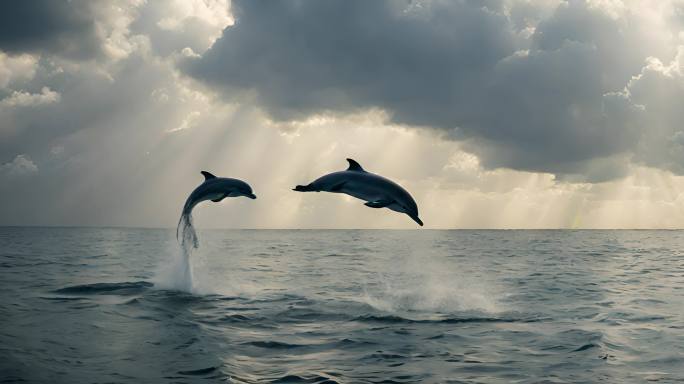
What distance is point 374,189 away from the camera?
1181cm

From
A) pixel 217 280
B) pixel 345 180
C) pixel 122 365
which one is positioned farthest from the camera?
pixel 217 280

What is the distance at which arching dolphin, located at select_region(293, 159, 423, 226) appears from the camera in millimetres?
11664

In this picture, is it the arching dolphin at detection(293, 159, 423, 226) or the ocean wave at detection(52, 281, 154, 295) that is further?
the ocean wave at detection(52, 281, 154, 295)

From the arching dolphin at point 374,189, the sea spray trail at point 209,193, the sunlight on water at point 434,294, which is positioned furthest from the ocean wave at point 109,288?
the arching dolphin at point 374,189

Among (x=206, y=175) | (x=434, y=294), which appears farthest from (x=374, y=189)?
(x=434, y=294)

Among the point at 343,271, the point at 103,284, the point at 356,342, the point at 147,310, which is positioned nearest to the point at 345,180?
the point at 356,342

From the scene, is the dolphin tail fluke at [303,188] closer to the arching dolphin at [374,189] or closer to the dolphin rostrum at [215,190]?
the arching dolphin at [374,189]

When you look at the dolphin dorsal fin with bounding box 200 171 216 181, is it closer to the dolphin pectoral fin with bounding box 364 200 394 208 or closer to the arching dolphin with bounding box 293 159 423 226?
the arching dolphin with bounding box 293 159 423 226

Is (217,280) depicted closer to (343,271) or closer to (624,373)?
(343,271)

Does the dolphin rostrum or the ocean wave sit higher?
the dolphin rostrum

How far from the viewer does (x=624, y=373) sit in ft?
37.0

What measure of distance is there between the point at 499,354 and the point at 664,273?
85.9 feet

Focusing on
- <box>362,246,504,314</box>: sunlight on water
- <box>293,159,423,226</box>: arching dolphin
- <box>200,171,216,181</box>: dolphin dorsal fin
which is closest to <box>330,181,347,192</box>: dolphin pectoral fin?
<box>293,159,423,226</box>: arching dolphin

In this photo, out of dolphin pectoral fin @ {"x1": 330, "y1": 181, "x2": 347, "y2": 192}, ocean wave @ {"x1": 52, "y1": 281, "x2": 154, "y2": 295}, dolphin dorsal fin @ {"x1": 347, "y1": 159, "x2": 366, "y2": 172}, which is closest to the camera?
dolphin pectoral fin @ {"x1": 330, "y1": 181, "x2": 347, "y2": 192}
